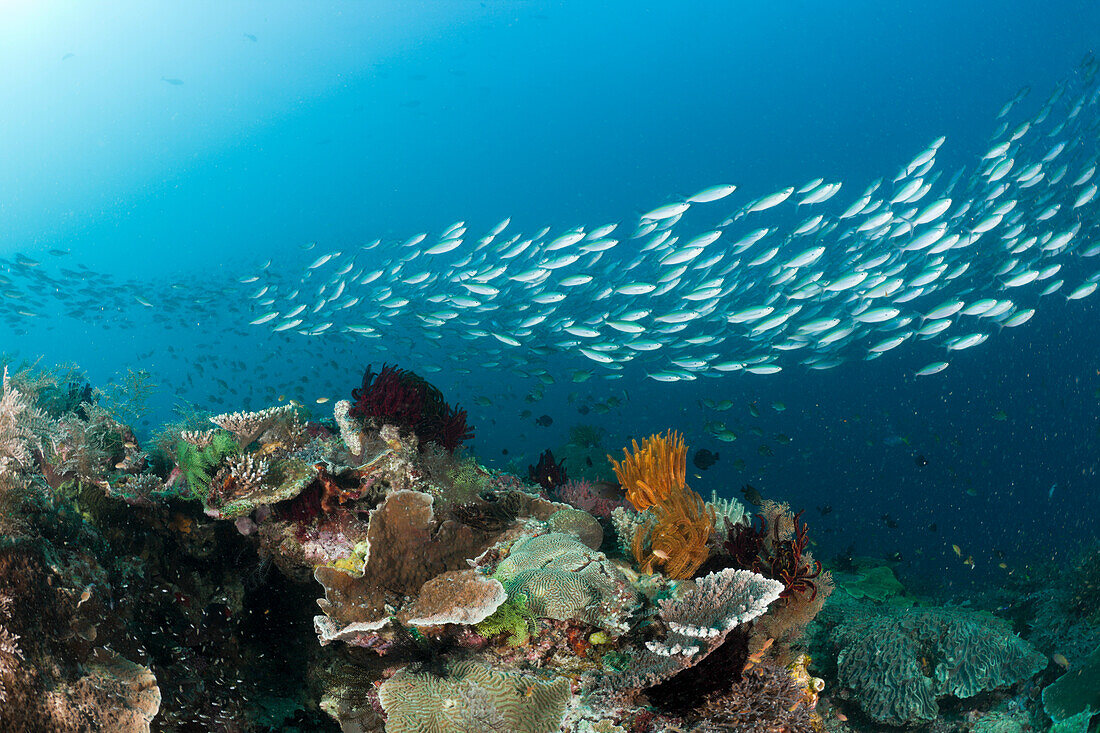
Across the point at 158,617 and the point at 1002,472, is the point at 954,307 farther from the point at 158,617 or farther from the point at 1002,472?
the point at 1002,472

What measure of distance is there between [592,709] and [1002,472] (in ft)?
383

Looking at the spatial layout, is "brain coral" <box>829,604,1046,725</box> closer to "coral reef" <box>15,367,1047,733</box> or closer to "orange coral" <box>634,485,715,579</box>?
"coral reef" <box>15,367,1047,733</box>

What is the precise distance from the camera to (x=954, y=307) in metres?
13.0

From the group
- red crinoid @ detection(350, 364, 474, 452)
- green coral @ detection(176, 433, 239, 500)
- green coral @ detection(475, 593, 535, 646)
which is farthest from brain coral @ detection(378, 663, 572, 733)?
red crinoid @ detection(350, 364, 474, 452)

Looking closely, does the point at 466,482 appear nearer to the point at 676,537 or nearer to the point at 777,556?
the point at 676,537

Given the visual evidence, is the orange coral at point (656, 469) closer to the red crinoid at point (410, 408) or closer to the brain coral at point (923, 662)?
the red crinoid at point (410, 408)

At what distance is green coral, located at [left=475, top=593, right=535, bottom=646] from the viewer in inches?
120

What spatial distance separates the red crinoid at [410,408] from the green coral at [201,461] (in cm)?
135

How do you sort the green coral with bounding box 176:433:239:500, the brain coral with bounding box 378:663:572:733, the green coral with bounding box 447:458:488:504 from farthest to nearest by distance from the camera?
the green coral with bounding box 447:458:488:504 → the green coral with bounding box 176:433:239:500 → the brain coral with bounding box 378:663:572:733

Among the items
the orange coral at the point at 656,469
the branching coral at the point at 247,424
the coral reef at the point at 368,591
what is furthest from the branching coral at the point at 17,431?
the orange coral at the point at 656,469

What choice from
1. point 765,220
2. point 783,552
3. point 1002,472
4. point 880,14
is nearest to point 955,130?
point 880,14

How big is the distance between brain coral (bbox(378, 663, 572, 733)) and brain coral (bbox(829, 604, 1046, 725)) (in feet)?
16.2

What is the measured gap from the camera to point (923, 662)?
5.96 metres

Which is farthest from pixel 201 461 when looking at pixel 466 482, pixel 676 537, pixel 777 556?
pixel 777 556
